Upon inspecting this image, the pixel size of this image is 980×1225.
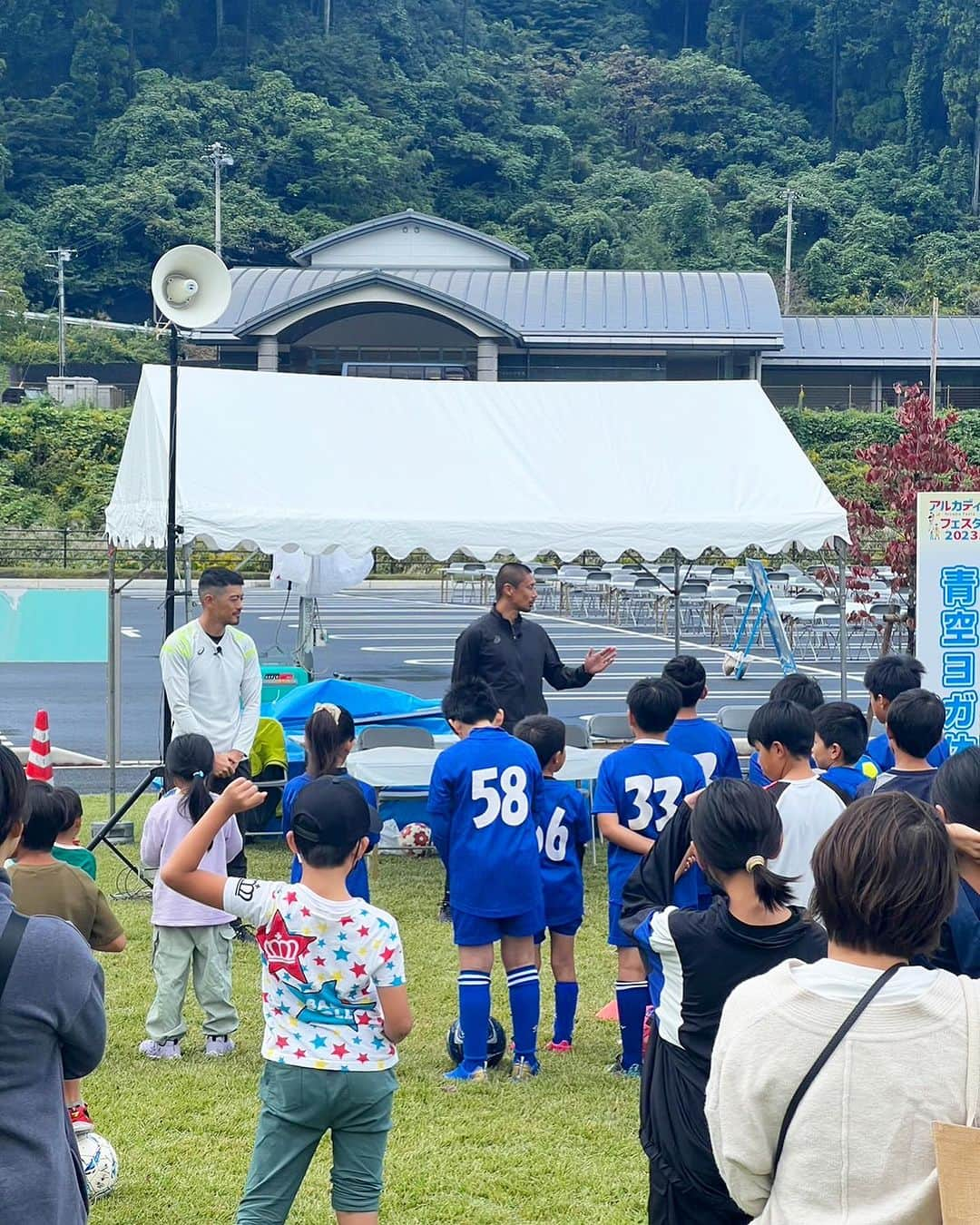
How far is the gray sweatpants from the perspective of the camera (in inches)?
208

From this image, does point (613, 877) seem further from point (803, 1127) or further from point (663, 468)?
point (663, 468)

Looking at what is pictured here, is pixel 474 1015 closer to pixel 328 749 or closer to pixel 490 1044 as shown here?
pixel 490 1044

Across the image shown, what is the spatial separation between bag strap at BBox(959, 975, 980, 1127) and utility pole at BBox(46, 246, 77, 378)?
40334 millimetres

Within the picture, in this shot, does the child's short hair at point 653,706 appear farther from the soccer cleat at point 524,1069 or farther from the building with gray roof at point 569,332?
the building with gray roof at point 569,332

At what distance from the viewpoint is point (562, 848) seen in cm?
540

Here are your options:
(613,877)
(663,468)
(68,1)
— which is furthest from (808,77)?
(613,877)

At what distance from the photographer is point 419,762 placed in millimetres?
7816

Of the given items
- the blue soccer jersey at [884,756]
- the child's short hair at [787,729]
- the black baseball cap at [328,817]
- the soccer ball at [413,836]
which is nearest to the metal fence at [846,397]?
the soccer ball at [413,836]

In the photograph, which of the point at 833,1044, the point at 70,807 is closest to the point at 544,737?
the point at 70,807

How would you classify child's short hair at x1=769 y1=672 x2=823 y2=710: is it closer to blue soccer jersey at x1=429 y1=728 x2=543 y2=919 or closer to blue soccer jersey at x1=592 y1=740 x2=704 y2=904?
blue soccer jersey at x1=592 y1=740 x2=704 y2=904

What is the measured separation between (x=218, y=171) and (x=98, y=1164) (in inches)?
1943

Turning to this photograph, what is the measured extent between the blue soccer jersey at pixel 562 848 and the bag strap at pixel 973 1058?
11.2ft

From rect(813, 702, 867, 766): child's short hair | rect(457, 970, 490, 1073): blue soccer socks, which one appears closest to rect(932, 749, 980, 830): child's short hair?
rect(813, 702, 867, 766): child's short hair

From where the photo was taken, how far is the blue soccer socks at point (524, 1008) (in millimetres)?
5031
